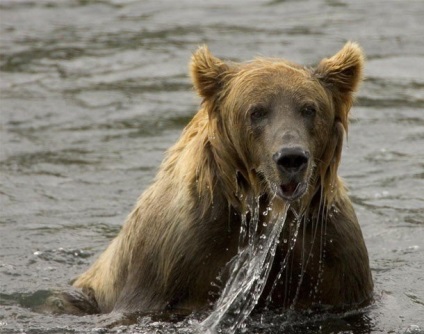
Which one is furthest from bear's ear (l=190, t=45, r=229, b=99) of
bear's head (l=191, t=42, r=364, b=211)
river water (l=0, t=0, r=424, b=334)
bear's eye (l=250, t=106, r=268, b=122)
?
river water (l=0, t=0, r=424, b=334)

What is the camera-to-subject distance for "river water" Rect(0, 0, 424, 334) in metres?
9.28

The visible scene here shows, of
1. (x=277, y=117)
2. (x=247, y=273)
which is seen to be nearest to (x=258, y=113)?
(x=277, y=117)

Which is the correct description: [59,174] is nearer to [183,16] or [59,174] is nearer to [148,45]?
[148,45]

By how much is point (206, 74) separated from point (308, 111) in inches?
28.2

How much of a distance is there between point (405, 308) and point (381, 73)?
6.15 meters

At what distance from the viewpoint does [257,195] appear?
25.3 ft

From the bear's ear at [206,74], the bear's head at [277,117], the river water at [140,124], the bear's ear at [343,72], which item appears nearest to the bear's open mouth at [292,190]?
the bear's head at [277,117]

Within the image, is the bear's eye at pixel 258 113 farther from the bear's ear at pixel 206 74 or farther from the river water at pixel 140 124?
the river water at pixel 140 124

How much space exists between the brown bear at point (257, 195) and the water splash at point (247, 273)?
49 mm

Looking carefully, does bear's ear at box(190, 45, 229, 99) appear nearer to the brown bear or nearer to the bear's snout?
the brown bear

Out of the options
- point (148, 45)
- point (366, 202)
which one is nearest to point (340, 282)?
point (366, 202)

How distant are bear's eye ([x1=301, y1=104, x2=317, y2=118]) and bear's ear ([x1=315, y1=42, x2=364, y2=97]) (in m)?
0.28

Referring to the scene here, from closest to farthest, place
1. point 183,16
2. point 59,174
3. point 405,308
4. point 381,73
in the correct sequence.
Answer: point 405,308 → point 59,174 → point 381,73 → point 183,16

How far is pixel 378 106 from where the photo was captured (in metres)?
13.4
